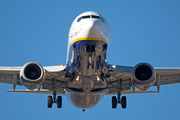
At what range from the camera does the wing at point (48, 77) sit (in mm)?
24025

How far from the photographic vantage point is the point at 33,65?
72.8 feet

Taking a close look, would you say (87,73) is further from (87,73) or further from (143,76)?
(143,76)

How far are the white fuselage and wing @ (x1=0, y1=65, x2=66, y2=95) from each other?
44.4 inches

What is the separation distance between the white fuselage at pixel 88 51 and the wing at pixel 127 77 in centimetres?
126

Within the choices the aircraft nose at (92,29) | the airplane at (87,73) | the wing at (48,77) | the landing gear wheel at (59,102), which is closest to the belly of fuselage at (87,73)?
the airplane at (87,73)

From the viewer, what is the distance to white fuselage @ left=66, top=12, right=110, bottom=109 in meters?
20.1

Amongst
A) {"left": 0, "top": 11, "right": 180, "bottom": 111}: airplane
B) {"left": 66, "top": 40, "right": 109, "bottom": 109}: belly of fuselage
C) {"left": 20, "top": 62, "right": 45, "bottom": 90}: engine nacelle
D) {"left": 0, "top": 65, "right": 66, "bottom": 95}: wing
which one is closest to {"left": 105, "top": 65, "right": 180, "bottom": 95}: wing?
{"left": 0, "top": 11, "right": 180, "bottom": 111}: airplane

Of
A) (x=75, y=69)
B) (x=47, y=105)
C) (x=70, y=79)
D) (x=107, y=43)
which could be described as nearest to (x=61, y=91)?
(x=47, y=105)

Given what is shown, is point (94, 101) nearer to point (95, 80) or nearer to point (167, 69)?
point (95, 80)

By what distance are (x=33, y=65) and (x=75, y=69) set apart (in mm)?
2755

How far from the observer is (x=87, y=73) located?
71.9 feet

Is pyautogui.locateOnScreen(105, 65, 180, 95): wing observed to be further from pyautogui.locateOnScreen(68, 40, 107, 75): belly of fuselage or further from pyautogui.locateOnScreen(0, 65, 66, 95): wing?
pyautogui.locateOnScreen(0, 65, 66, 95): wing

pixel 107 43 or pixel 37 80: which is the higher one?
pixel 107 43

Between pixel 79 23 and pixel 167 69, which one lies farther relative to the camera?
pixel 167 69
